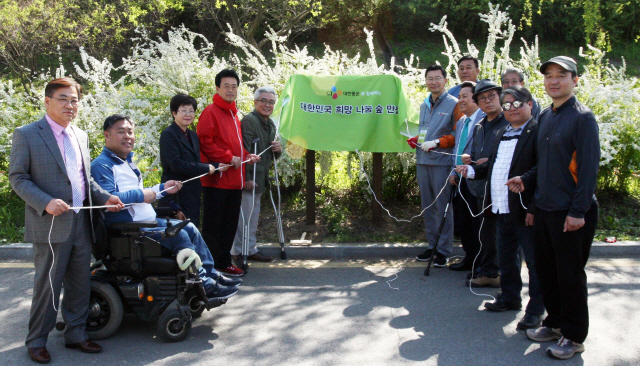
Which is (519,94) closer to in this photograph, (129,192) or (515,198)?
(515,198)

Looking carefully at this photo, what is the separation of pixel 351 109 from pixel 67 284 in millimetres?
4192

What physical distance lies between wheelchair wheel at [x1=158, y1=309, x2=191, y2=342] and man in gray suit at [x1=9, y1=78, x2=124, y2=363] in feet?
1.65

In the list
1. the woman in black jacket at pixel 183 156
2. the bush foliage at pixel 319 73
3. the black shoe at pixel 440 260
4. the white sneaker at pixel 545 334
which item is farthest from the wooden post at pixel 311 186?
the white sneaker at pixel 545 334

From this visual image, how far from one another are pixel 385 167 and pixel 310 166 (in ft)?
4.07

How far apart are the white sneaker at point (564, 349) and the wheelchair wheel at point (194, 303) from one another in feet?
9.16

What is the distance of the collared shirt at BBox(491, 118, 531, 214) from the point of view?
4.57 meters

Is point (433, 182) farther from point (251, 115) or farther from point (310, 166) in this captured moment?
point (251, 115)

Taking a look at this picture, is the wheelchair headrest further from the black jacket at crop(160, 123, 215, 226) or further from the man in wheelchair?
the black jacket at crop(160, 123, 215, 226)

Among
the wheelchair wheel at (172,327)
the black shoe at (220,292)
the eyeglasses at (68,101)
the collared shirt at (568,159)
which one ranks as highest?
the eyeglasses at (68,101)

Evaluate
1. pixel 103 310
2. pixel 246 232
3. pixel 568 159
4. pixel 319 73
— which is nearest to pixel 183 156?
pixel 246 232

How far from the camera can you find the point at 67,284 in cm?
403

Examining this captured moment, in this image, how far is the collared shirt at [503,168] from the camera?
15.0ft

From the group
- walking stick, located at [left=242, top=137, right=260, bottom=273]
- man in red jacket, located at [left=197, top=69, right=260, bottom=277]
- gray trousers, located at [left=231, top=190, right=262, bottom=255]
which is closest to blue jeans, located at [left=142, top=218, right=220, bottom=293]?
man in red jacket, located at [left=197, top=69, right=260, bottom=277]

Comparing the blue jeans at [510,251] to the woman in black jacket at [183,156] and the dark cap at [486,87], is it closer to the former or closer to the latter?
the dark cap at [486,87]
